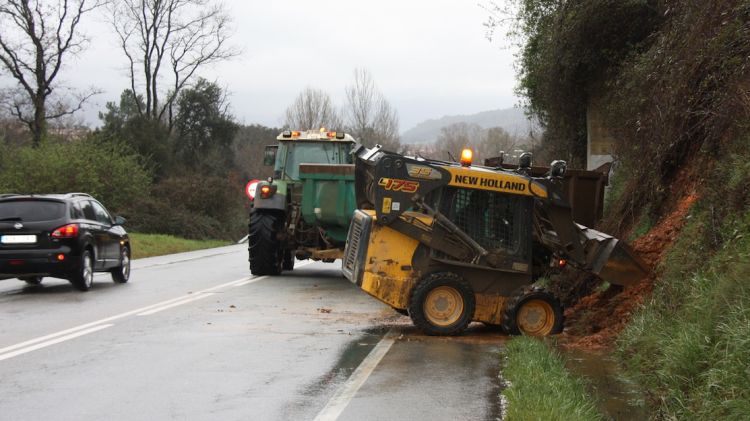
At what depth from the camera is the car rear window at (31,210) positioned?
14.5 m

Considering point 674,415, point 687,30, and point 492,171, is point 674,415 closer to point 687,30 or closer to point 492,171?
point 492,171

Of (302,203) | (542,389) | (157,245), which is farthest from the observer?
(157,245)

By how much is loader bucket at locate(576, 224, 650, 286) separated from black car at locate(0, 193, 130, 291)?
8.54m

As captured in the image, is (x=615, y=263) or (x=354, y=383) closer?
(x=354, y=383)

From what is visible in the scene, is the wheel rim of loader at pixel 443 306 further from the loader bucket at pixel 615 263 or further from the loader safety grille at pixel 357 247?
the loader bucket at pixel 615 263

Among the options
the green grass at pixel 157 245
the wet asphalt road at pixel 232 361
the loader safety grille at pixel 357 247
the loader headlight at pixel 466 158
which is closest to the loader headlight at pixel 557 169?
the loader headlight at pixel 466 158

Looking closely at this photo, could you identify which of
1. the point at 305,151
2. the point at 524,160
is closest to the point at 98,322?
the point at 524,160

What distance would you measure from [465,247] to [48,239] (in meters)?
7.47

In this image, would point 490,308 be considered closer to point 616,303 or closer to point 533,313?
point 533,313

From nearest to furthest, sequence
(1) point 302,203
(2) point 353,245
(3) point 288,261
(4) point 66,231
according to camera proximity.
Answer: (2) point 353,245, (4) point 66,231, (1) point 302,203, (3) point 288,261

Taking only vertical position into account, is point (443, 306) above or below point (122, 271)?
above

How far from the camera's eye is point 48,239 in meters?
14.3

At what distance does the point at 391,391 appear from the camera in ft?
23.3

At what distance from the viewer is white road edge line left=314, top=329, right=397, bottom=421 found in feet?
20.6
